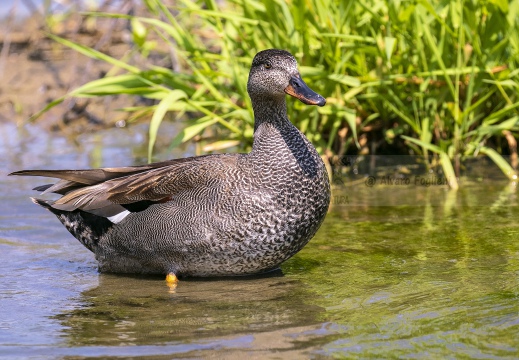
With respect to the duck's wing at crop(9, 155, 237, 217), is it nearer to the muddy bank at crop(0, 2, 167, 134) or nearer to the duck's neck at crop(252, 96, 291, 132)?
the duck's neck at crop(252, 96, 291, 132)

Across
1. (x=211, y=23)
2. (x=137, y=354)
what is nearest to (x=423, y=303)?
(x=137, y=354)

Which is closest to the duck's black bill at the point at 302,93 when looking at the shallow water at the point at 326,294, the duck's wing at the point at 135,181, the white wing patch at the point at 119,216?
the duck's wing at the point at 135,181

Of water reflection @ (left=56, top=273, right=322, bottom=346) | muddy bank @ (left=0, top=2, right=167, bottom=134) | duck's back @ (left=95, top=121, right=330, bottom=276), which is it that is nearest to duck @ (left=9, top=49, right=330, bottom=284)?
duck's back @ (left=95, top=121, right=330, bottom=276)

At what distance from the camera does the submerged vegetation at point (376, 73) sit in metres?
5.82

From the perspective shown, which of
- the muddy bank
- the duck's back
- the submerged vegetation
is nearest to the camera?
the duck's back

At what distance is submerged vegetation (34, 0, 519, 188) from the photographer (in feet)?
19.1

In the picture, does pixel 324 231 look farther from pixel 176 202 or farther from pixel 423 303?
pixel 423 303

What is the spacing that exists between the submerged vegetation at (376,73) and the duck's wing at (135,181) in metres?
0.88

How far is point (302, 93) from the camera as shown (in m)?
4.42

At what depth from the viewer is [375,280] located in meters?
4.27

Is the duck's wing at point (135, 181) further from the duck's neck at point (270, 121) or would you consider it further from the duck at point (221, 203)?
the duck's neck at point (270, 121)

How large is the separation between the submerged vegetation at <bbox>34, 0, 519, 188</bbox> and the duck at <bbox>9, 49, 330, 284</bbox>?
3.53 ft

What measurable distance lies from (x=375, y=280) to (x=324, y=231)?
1.12 metres

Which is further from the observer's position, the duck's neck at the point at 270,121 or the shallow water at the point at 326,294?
the duck's neck at the point at 270,121
